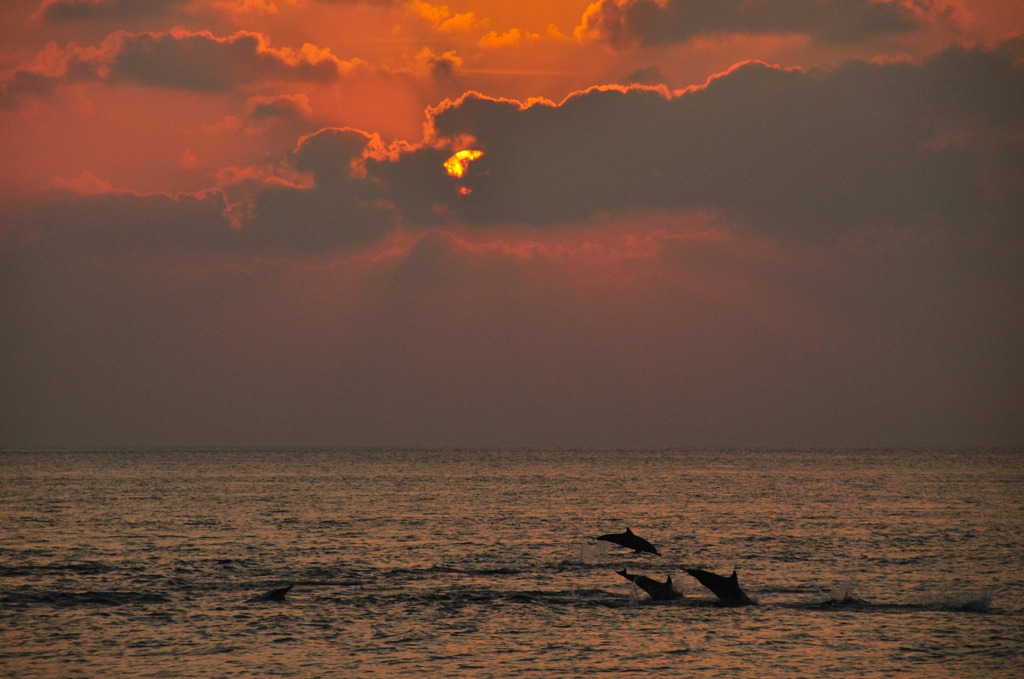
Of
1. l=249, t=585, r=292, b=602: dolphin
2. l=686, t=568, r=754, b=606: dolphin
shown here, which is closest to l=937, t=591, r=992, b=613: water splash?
l=686, t=568, r=754, b=606: dolphin

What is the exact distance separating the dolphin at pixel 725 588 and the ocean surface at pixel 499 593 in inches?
33.5

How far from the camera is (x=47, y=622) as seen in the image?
3612 centimetres

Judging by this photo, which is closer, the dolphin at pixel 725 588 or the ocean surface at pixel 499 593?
the ocean surface at pixel 499 593

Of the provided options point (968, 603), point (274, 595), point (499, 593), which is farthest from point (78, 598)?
point (968, 603)

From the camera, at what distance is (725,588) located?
131ft

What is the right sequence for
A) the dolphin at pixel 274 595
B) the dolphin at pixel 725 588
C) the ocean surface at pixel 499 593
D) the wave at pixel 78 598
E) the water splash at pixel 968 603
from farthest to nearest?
1. the dolphin at pixel 274 595
2. the wave at pixel 78 598
3. the dolphin at pixel 725 588
4. the water splash at pixel 968 603
5. the ocean surface at pixel 499 593

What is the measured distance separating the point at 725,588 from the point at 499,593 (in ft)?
27.7

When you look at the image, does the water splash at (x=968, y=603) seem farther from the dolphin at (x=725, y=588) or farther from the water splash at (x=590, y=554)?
the water splash at (x=590, y=554)

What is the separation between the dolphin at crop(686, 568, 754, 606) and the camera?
3949 centimetres

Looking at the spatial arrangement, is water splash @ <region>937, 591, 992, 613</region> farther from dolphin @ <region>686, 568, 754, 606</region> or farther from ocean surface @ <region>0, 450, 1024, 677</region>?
dolphin @ <region>686, 568, 754, 606</region>

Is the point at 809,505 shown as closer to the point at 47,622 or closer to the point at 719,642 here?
the point at 719,642

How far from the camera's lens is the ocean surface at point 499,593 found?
3094 centimetres

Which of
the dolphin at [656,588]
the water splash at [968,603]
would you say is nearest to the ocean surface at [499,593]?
the water splash at [968,603]

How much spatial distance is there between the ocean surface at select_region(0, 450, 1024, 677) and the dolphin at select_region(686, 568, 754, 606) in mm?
851
